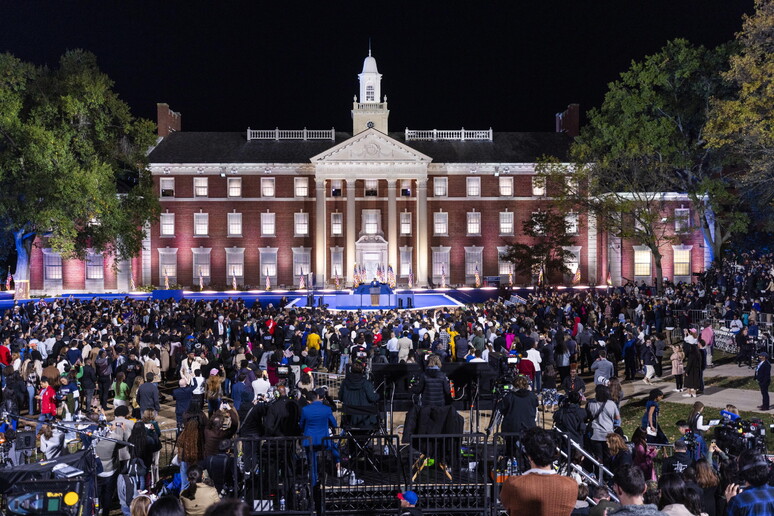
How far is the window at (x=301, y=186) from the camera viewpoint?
48.9 m

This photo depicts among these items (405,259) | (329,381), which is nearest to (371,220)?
(405,259)

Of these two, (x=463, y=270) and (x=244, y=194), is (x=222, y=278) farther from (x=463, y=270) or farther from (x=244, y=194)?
(x=463, y=270)

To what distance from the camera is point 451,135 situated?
171ft

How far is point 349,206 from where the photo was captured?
157 ft

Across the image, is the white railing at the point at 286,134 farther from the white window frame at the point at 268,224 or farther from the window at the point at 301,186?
the white window frame at the point at 268,224

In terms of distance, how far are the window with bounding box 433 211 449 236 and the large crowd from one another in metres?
20.5

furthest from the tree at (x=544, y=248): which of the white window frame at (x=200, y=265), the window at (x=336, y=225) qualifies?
the white window frame at (x=200, y=265)

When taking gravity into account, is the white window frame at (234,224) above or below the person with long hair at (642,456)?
above

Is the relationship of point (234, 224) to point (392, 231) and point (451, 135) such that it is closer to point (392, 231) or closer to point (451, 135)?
point (392, 231)

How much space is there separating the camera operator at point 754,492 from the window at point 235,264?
4559 centimetres

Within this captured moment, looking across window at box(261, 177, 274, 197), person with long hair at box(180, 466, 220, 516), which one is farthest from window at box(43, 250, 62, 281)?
person with long hair at box(180, 466, 220, 516)

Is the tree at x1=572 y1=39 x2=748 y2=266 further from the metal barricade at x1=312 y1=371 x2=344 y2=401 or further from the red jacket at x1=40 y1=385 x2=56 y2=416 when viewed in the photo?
the red jacket at x1=40 y1=385 x2=56 y2=416

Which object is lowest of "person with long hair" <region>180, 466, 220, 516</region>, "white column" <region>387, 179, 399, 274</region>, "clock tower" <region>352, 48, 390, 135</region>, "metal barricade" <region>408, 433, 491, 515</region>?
"metal barricade" <region>408, 433, 491, 515</region>

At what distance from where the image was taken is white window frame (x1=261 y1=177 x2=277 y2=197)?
4878 cm
